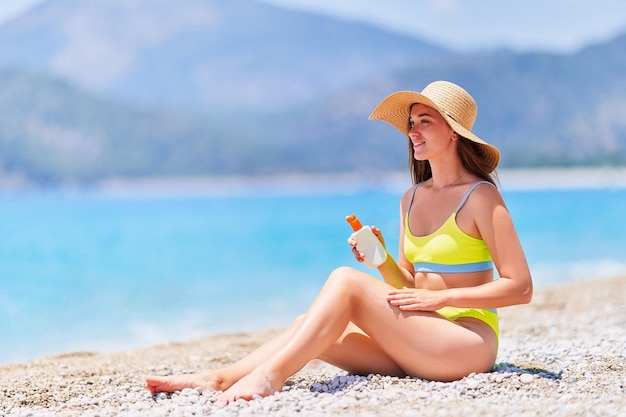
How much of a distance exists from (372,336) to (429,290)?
356 millimetres

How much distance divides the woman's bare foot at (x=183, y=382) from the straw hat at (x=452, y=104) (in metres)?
1.64

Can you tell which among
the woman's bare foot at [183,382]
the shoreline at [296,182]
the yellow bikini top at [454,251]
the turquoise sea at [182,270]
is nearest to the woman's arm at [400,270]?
the yellow bikini top at [454,251]

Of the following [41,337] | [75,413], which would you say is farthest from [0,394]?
[41,337]

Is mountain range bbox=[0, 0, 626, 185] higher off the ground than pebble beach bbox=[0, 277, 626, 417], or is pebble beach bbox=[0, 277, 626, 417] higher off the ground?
mountain range bbox=[0, 0, 626, 185]

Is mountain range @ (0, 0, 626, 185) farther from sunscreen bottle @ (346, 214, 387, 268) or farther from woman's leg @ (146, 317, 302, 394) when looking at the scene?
woman's leg @ (146, 317, 302, 394)

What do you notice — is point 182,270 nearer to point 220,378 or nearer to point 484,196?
point 220,378

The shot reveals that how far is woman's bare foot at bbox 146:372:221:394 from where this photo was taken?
146 inches

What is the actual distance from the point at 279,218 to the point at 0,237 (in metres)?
12.3

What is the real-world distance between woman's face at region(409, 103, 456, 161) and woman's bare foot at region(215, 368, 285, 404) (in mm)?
1319

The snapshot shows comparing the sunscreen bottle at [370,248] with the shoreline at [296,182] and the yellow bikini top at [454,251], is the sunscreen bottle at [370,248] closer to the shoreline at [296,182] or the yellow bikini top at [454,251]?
the yellow bikini top at [454,251]

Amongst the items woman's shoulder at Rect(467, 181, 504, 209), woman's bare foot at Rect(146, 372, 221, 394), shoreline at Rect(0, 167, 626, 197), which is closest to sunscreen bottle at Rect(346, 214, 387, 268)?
woman's shoulder at Rect(467, 181, 504, 209)

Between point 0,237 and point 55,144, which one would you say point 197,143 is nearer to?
point 55,144

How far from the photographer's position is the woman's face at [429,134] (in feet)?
12.5

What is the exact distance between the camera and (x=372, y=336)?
145 inches
